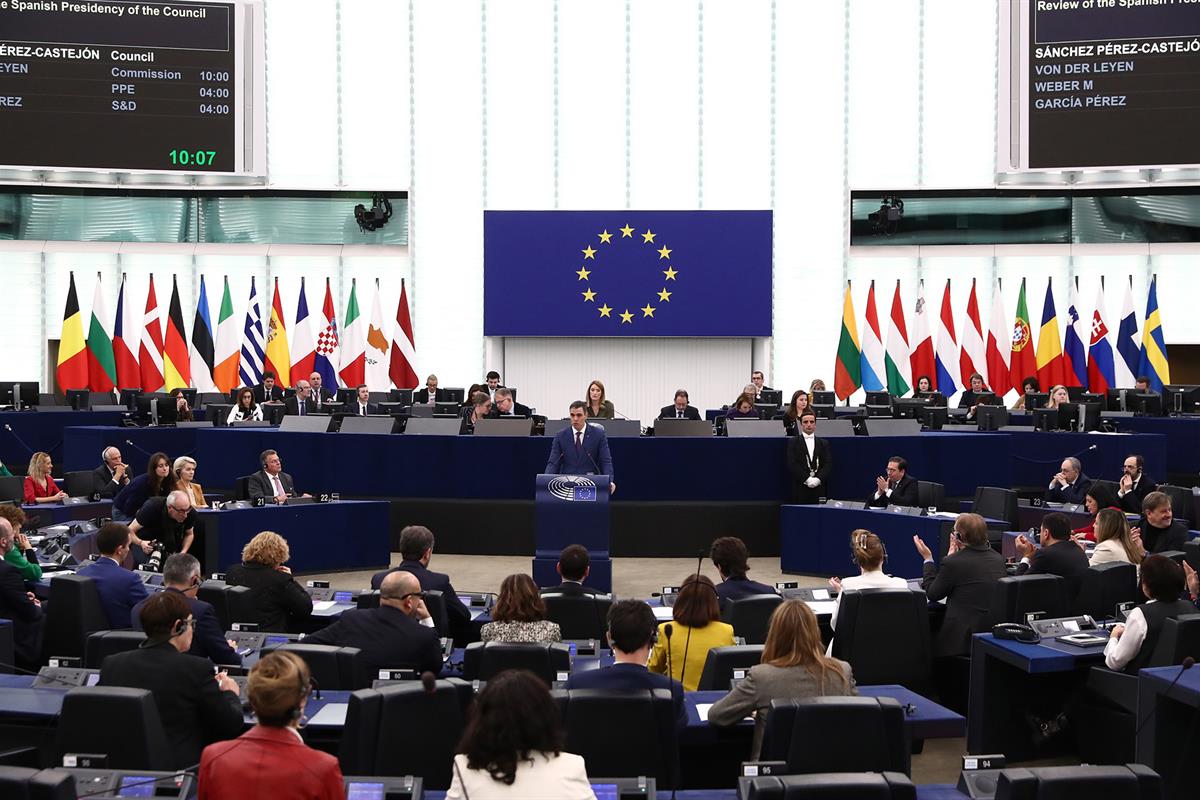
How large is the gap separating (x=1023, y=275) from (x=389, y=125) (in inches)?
504

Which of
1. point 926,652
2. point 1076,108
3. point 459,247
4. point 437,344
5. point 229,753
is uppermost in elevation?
point 1076,108

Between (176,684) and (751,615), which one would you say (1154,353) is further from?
(176,684)

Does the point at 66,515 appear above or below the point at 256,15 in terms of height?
below

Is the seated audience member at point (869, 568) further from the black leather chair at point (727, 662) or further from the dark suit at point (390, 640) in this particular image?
the dark suit at point (390, 640)

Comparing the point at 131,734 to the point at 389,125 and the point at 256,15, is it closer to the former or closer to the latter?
the point at 256,15

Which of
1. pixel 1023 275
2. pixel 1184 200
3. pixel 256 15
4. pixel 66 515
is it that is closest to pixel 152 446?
pixel 66 515

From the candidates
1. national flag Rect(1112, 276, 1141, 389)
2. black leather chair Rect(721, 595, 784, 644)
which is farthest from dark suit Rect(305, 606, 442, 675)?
national flag Rect(1112, 276, 1141, 389)

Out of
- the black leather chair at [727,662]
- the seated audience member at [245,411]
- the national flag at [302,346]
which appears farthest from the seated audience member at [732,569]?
the national flag at [302,346]

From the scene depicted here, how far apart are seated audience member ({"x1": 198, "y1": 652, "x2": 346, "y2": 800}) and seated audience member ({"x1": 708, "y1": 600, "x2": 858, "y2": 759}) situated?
1.74 m

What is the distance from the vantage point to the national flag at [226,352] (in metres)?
21.0

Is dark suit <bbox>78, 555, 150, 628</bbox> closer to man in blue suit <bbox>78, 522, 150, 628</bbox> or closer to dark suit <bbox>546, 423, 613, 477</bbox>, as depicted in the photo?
man in blue suit <bbox>78, 522, 150, 628</bbox>

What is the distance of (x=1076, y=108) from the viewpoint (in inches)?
794

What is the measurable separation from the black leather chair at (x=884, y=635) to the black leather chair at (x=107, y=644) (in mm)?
3912

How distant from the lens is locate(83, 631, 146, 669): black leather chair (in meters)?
5.55
